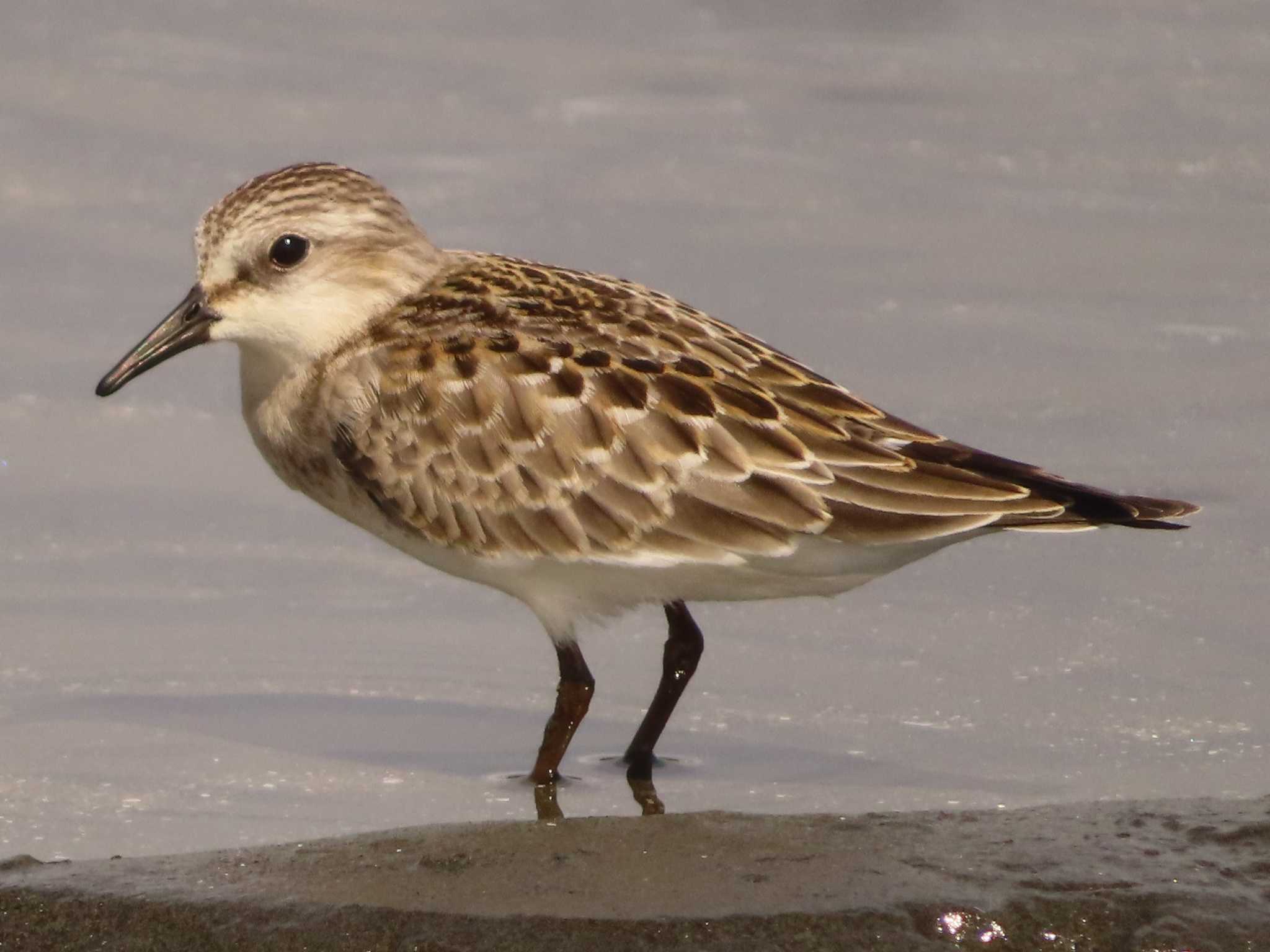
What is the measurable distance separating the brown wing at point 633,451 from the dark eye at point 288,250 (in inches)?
14.9

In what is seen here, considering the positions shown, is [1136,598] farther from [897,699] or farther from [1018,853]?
[1018,853]

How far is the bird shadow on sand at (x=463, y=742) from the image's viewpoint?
6570 mm

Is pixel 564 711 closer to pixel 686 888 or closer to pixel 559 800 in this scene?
pixel 559 800

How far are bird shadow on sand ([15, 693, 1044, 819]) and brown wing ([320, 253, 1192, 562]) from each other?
698 millimetres

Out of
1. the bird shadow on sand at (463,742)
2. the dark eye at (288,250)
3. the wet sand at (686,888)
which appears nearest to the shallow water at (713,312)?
the bird shadow on sand at (463,742)

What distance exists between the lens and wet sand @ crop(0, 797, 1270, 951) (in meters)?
4.82

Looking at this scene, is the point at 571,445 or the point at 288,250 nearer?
the point at 571,445

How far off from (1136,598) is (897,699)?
1119 millimetres

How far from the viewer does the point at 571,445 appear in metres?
6.46

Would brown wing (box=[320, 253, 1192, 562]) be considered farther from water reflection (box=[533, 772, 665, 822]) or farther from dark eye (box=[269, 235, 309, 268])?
water reflection (box=[533, 772, 665, 822])

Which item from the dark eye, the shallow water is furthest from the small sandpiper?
the shallow water

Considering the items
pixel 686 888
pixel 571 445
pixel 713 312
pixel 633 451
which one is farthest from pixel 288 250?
pixel 713 312

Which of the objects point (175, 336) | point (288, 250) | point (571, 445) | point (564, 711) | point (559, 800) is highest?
point (288, 250)

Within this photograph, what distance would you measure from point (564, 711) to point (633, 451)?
82 cm
